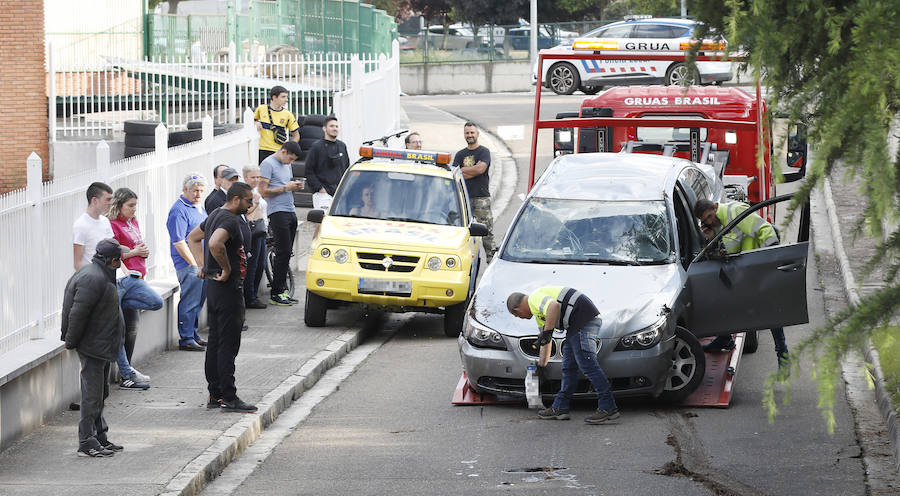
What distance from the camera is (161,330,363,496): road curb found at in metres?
8.26

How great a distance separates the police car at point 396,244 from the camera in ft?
44.3

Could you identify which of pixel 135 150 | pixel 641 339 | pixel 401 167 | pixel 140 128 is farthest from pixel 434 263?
pixel 140 128

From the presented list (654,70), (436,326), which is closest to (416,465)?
(436,326)

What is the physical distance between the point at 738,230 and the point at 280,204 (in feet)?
18.7

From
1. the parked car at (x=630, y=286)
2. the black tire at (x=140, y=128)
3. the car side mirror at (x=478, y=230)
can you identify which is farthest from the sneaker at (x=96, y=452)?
the black tire at (x=140, y=128)

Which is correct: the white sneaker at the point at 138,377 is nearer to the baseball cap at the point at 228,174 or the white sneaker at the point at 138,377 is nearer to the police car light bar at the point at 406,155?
the baseball cap at the point at 228,174

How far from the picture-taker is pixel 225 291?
32.8 ft

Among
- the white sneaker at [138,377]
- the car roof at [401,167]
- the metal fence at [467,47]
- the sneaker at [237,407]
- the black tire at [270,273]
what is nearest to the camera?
the sneaker at [237,407]

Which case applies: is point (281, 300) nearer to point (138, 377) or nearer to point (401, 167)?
point (401, 167)

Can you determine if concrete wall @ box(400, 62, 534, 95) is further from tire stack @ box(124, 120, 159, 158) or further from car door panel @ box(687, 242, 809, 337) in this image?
car door panel @ box(687, 242, 809, 337)

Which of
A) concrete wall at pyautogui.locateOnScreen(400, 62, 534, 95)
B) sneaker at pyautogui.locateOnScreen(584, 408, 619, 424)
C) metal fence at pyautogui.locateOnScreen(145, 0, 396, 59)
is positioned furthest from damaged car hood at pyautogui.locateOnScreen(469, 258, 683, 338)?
concrete wall at pyautogui.locateOnScreen(400, 62, 534, 95)

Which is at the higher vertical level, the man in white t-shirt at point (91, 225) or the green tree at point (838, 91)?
the green tree at point (838, 91)

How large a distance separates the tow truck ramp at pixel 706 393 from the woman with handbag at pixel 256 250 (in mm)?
3700

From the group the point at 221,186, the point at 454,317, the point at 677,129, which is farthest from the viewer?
the point at 677,129
